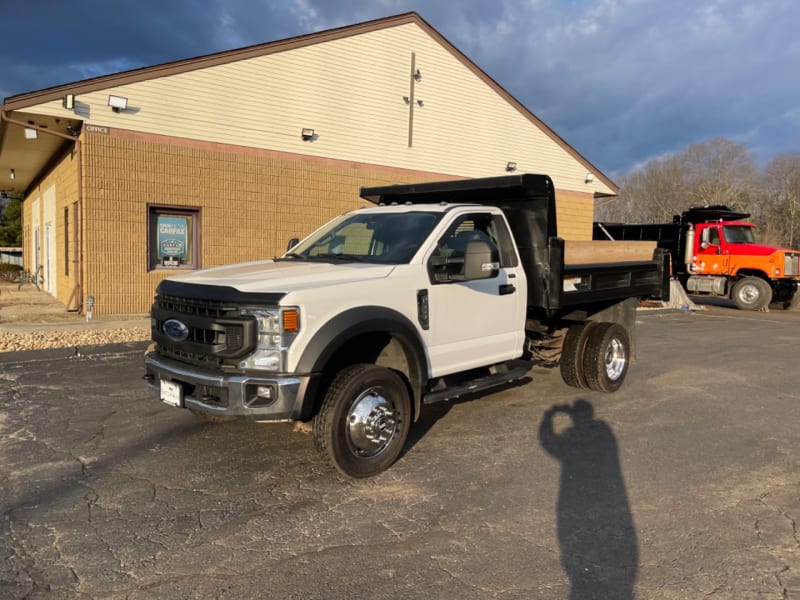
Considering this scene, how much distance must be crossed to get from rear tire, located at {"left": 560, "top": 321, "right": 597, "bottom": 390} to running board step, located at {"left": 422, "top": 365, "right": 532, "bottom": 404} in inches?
49.5

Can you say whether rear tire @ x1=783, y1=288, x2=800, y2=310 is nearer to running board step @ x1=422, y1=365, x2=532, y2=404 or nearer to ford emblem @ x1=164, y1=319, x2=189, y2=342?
running board step @ x1=422, y1=365, x2=532, y2=404

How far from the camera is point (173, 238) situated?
13227mm

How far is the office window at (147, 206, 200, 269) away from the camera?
42.3 feet

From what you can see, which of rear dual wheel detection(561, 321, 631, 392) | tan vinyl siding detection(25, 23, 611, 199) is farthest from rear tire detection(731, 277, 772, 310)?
rear dual wheel detection(561, 321, 631, 392)

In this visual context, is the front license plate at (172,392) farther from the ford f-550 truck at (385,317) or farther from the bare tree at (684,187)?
the bare tree at (684,187)

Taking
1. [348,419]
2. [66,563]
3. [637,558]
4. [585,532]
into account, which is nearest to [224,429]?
[348,419]

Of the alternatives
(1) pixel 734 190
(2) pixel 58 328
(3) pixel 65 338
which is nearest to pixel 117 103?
(2) pixel 58 328

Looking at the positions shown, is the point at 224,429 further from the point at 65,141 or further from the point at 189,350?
the point at 65,141

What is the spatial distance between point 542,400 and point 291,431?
9.67ft

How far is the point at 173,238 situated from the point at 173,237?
0.07 ft

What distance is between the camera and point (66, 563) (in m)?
3.23

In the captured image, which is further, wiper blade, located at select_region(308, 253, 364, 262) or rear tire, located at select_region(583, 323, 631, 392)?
rear tire, located at select_region(583, 323, 631, 392)

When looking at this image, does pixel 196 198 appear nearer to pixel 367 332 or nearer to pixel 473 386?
pixel 473 386

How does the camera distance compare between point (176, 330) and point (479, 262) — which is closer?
point (176, 330)
